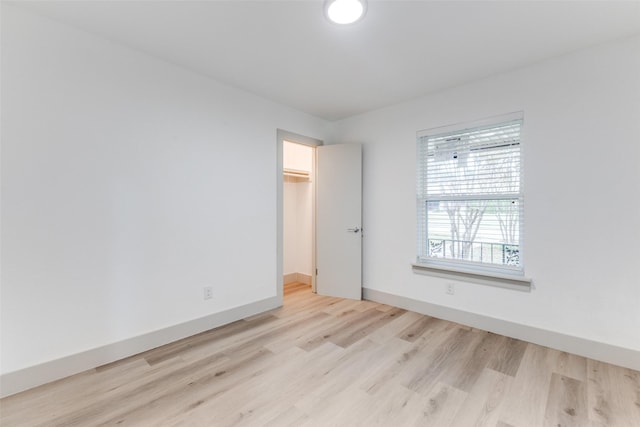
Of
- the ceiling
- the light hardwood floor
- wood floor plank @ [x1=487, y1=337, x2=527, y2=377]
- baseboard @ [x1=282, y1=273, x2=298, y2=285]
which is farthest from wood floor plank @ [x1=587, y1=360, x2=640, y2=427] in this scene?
baseboard @ [x1=282, y1=273, x2=298, y2=285]

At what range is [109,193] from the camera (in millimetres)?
2195

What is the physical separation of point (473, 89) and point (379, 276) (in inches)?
92.4

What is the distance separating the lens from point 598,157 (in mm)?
2246

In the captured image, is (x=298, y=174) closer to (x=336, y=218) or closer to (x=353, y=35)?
(x=336, y=218)

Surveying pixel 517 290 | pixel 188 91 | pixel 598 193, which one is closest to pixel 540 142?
pixel 598 193

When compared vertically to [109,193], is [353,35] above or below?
above

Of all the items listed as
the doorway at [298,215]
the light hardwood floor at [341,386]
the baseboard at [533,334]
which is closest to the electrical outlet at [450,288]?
the baseboard at [533,334]

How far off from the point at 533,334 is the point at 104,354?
11.7 feet

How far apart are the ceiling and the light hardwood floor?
8.17 feet

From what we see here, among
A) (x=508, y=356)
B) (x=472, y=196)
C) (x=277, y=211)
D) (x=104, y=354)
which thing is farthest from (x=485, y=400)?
(x=104, y=354)

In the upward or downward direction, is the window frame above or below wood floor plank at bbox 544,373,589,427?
above

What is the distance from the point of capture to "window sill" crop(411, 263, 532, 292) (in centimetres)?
258

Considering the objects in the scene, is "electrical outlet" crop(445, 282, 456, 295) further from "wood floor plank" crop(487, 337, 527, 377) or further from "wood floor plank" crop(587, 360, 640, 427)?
"wood floor plank" crop(587, 360, 640, 427)

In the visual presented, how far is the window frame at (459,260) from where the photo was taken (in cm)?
260
